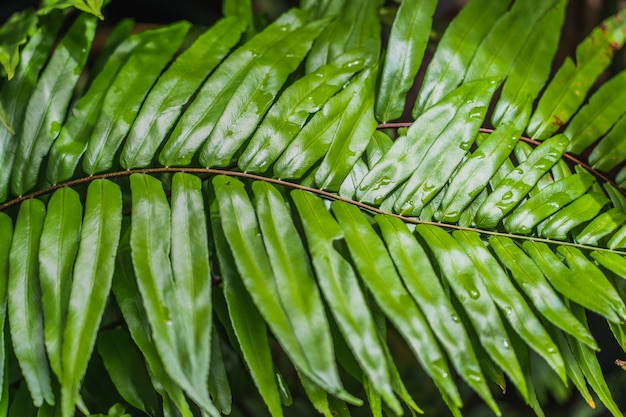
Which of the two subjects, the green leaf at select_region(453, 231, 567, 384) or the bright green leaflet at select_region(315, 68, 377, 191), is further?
the bright green leaflet at select_region(315, 68, 377, 191)

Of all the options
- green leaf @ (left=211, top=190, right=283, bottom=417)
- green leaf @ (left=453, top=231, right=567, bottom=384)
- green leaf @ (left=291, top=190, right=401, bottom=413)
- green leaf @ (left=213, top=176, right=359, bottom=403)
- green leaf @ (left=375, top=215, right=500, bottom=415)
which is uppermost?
green leaf @ (left=453, top=231, right=567, bottom=384)

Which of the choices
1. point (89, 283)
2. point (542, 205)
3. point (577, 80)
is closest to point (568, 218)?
point (542, 205)

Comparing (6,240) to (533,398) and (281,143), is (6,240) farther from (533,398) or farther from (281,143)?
(533,398)

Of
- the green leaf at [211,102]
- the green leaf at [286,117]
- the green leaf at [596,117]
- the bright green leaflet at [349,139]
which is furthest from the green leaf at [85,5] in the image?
the green leaf at [596,117]

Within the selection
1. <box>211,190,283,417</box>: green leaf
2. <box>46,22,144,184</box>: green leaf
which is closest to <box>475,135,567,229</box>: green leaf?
<box>211,190,283,417</box>: green leaf

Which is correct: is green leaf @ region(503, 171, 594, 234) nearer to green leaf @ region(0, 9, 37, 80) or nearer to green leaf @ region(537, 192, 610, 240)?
green leaf @ region(537, 192, 610, 240)

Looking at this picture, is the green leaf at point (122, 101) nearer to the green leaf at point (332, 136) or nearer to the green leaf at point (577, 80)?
the green leaf at point (332, 136)

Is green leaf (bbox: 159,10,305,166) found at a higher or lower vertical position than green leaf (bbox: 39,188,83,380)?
higher
